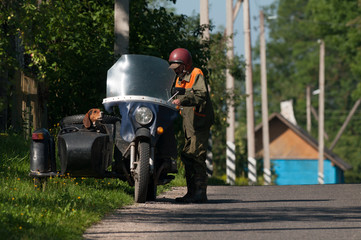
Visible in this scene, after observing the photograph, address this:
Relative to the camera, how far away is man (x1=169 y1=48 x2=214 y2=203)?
1361 centimetres

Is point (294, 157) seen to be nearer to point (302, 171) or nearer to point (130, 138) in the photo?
point (302, 171)

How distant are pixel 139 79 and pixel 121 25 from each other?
6834 millimetres

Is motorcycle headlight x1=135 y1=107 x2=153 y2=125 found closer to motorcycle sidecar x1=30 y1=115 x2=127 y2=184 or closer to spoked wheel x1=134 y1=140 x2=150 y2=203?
spoked wheel x1=134 y1=140 x2=150 y2=203

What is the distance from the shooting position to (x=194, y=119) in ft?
45.0

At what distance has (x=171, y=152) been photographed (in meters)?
13.3

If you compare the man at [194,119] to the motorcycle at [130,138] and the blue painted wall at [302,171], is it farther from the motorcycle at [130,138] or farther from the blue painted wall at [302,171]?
the blue painted wall at [302,171]

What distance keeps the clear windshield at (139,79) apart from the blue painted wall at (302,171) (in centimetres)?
5624

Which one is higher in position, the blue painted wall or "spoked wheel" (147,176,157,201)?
"spoked wheel" (147,176,157,201)

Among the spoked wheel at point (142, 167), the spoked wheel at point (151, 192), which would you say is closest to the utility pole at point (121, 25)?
the spoked wheel at point (151, 192)

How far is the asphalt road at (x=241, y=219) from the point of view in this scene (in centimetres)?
1009

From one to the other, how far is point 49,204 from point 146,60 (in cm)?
288

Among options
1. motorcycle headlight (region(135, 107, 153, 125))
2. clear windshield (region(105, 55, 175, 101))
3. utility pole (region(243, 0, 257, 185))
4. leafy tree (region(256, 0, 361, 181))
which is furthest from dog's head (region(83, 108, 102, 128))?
leafy tree (region(256, 0, 361, 181))

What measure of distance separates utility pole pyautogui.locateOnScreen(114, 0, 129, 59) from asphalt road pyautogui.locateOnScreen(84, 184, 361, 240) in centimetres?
532

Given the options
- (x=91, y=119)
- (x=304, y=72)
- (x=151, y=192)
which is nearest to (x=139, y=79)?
(x=91, y=119)
